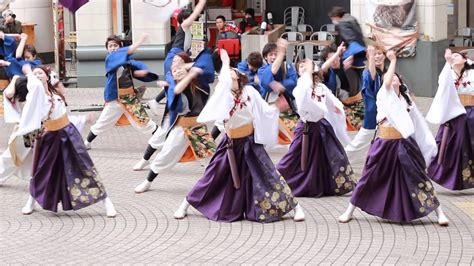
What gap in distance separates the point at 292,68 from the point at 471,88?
2107 mm

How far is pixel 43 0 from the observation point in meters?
22.7

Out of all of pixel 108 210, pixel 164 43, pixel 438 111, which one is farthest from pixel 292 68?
pixel 164 43

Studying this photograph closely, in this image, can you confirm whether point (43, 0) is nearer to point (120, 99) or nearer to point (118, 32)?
point (118, 32)

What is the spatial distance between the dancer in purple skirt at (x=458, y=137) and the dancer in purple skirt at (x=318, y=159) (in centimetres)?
96

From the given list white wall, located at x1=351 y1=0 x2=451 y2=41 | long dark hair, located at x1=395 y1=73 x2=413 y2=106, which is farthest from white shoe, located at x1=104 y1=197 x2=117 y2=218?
white wall, located at x1=351 y1=0 x2=451 y2=41

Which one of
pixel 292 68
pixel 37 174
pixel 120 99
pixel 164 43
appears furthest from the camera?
pixel 164 43

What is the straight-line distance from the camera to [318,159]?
10.4 meters

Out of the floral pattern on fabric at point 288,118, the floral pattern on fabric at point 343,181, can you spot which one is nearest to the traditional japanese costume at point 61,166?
the floral pattern on fabric at point 343,181

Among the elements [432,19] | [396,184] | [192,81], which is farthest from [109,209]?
[432,19]

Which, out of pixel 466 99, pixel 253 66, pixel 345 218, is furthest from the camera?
pixel 253 66

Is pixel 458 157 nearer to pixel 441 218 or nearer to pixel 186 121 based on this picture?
pixel 441 218

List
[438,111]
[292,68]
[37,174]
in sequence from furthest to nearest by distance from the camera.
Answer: [292,68] → [438,111] → [37,174]

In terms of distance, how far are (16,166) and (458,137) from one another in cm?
457

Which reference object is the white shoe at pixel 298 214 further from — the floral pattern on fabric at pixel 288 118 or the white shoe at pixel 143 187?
the floral pattern on fabric at pixel 288 118
